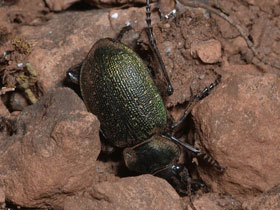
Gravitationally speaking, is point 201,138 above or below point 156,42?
below

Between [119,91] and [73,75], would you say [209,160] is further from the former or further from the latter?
[73,75]

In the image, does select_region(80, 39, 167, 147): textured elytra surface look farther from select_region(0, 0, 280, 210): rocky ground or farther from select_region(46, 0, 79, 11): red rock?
select_region(46, 0, 79, 11): red rock

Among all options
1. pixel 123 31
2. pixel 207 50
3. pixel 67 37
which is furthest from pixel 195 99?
pixel 67 37

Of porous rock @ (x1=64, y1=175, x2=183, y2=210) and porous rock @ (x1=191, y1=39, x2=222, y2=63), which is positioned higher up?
porous rock @ (x1=191, y1=39, x2=222, y2=63)

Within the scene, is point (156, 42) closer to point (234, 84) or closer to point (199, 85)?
point (199, 85)

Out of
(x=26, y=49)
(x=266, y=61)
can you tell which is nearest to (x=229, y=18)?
(x=266, y=61)

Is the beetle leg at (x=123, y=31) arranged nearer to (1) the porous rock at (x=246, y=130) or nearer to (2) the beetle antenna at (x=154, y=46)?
(2) the beetle antenna at (x=154, y=46)

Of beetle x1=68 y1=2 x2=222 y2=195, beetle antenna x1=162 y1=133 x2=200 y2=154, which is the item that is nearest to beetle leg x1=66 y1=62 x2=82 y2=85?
beetle x1=68 y1=2 x2=222 y2=195
